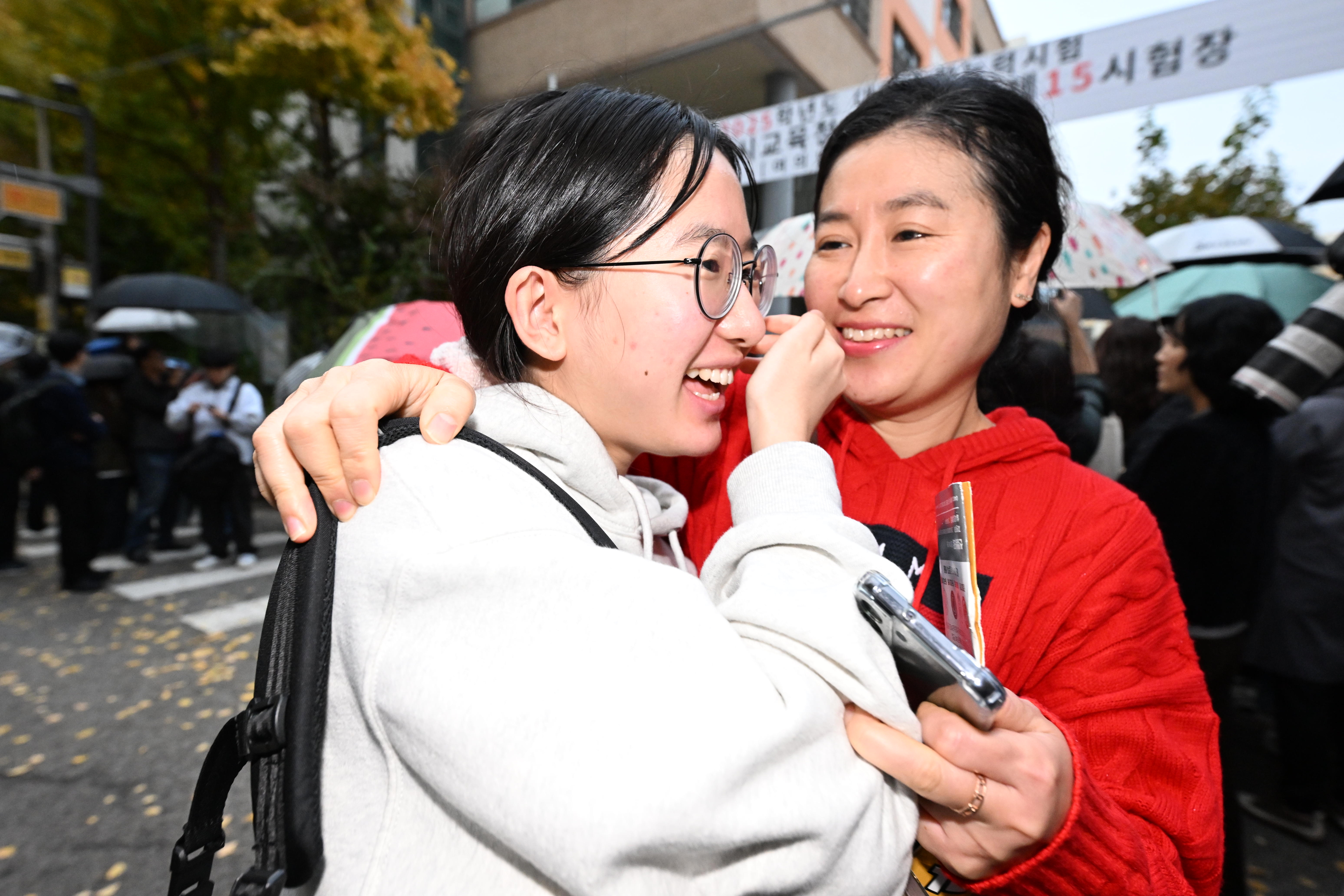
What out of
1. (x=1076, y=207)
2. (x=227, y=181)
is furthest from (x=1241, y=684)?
(x=227, y=181)

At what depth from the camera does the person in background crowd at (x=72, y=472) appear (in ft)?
21.5

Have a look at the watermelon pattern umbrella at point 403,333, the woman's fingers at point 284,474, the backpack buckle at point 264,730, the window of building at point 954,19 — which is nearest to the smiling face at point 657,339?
the woman's fingers at point 284,474

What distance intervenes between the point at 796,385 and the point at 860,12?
515 inches

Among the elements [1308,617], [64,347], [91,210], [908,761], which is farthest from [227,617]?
[91,210]

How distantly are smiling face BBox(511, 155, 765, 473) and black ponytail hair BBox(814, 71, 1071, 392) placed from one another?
1.29 feet

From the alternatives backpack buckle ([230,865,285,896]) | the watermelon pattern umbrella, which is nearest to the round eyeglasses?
backpack buckle ([230,865,285,896])

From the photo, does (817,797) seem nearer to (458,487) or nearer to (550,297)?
(458,487)

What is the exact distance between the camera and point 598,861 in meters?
0.75

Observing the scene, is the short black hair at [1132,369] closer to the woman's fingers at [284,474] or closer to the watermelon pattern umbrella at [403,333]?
the watermelon pattern umbrella at [403,333]

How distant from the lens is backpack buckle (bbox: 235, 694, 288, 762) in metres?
Answer: 0.93

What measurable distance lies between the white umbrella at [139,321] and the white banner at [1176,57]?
31.7 feet

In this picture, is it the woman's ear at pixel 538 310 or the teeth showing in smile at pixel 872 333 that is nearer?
the woman's ear at pixel 538 310

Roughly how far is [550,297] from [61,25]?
15337 millimetres

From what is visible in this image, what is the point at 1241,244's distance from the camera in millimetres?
6457
